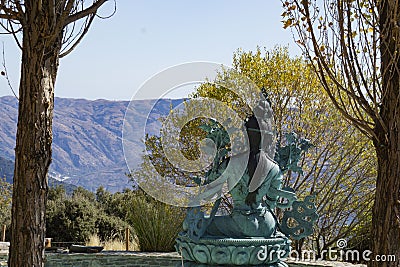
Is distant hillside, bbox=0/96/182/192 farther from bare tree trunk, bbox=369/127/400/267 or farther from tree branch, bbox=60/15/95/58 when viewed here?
bare tree trunk, bbox=369/127/400/267

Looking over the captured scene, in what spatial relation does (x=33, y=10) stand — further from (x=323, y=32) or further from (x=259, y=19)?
(x=259, y=19)

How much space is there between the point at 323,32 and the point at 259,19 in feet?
13.6

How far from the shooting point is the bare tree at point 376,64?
3088mm

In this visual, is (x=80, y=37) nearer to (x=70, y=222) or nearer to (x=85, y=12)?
(x=85, y=12)

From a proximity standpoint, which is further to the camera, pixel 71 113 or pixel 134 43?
pixel 71 113

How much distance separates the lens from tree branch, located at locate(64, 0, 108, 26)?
3.34 meters

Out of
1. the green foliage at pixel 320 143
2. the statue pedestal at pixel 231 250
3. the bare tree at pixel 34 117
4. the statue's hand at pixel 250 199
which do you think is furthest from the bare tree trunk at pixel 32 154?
the green foliage at pixel 320 143

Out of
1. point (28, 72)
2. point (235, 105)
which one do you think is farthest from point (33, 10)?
point (235, 105)

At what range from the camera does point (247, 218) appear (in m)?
4.08

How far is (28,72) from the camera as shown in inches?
121

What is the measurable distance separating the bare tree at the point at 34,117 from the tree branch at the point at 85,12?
0.25 ft

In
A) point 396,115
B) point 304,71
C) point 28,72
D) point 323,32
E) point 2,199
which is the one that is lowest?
point 2,199

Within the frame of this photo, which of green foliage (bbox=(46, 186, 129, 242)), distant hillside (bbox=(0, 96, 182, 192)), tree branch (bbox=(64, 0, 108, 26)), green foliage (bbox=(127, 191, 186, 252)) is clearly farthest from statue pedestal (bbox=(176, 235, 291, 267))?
distant hillside (bbox=(0, 96, 182, 192))

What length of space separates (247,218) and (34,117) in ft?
5.96
